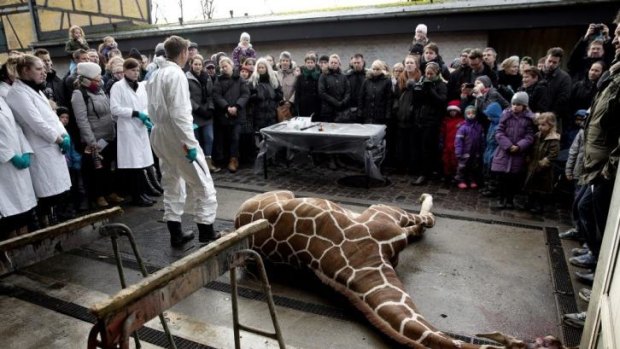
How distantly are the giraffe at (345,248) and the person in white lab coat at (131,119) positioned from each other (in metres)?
2.79

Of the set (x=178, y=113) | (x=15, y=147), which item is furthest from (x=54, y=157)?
(x=178, y=113)

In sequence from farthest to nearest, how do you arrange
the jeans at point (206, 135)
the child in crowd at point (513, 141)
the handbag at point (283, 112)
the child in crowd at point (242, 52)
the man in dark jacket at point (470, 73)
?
1. the child in crowd at point (242, 52)
2. the handbag at point (283, 112)
3. the jeans at point (206, 135)
4. the man in dark jacket at point (470, 73)
5. the child in crowd at point (513, 141)

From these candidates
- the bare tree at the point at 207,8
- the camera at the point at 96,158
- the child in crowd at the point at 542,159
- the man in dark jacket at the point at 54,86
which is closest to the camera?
the child in crowd at the point at 542,159

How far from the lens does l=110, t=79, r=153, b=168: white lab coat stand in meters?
5.84

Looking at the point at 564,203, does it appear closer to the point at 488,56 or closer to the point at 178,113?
the point at 488,56

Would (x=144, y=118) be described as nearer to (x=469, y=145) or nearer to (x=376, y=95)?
(x=376, y=95)

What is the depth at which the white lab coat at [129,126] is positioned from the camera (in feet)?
19.2

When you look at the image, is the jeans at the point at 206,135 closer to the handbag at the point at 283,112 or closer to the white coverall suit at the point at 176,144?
the handbag at the point at 283,112

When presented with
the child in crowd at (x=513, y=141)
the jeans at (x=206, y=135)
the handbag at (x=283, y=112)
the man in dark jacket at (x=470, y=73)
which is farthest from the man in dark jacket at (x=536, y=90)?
the jeans at (x=206, y=135)

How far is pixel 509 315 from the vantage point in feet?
11.1

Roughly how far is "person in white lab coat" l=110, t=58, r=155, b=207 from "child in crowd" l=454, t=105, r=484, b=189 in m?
4.72

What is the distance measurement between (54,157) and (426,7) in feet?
26.9

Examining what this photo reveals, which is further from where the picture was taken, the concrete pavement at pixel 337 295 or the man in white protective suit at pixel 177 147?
the man in white protective suit at pixel 177 147

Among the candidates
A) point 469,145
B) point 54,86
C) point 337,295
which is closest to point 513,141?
point 469,145
